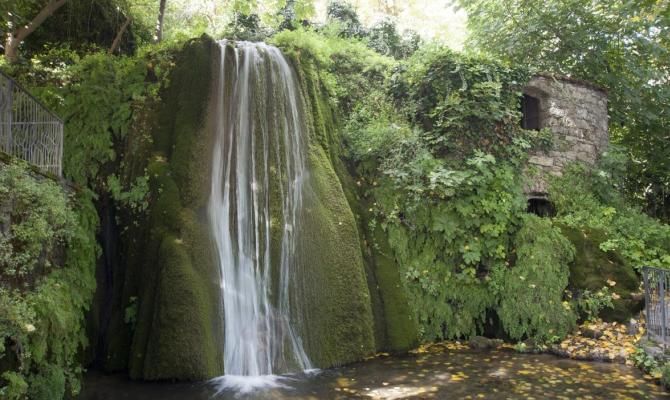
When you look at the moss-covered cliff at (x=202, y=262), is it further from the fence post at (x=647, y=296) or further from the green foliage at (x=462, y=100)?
the fence post at (x=647, y=296)

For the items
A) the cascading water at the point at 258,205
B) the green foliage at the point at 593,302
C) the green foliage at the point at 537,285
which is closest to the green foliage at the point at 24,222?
the cascading water at the point at 258,205

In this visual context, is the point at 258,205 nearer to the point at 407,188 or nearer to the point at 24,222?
the point at 407,188

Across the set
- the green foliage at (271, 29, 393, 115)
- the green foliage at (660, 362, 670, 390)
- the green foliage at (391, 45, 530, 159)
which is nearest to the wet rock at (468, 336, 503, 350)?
the green foliage at (660, 362, 670, 390)

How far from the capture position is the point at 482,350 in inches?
335

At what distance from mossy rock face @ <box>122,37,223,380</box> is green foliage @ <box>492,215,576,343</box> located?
5.13 metres

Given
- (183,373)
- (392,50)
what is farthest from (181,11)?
(183,373)

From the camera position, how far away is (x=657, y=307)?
7.45m

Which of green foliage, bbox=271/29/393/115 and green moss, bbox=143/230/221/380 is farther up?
green foliage, bbox=271/29/393/115

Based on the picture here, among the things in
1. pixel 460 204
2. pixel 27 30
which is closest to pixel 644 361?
pixel 460 204

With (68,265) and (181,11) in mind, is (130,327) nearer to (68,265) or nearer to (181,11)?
(68,265)

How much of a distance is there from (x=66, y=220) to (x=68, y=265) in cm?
95

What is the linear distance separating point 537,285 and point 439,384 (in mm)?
3437

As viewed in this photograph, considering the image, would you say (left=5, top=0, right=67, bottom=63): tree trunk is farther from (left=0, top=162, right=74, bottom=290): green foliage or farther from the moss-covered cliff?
(left=0, top=162, right=74, bottom=290): green foliage

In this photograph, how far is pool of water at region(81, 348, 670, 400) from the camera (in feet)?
20.0
